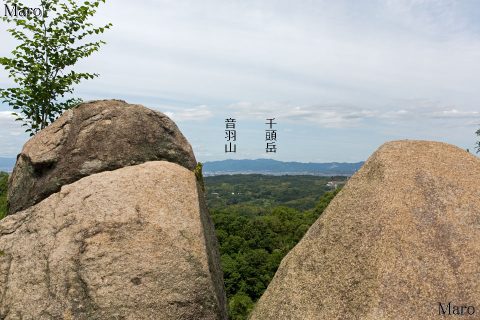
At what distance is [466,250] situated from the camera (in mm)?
8953

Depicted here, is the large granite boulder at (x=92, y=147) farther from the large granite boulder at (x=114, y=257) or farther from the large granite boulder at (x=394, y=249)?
the large granite boulder at (x=394, y=249)

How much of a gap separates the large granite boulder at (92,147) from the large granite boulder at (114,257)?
139 cm

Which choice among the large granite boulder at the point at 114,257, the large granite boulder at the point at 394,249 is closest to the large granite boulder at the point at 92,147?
the large granite boulder at the point at 114,257

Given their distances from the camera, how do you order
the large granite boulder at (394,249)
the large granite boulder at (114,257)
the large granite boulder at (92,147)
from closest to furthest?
the large granite boulder at (394,249) < the large granite boulder at (114,257) < the large granite boulder at (92,147)

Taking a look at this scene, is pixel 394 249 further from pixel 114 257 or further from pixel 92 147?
pixel 92 147

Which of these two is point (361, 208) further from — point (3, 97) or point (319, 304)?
point (3, 97)

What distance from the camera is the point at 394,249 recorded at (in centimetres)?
898

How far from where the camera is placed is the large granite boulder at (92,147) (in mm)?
13016

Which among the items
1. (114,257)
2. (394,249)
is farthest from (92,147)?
(394,249)

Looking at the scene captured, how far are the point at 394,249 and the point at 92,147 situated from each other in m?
8.86

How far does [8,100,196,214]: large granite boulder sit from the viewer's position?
13016 mm

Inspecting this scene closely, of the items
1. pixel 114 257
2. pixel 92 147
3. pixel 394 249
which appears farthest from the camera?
pixel 92 147

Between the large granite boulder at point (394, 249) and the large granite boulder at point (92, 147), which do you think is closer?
the large granite boulder at point (394, 249)

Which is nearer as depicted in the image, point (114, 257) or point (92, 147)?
point (114, 257)
